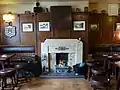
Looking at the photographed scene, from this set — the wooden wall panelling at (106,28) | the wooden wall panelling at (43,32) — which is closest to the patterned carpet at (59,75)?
the wooden wall panelling at (43,32)

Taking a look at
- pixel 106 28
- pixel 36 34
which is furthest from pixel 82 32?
pixel 36 34

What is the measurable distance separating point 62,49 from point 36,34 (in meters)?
1.17

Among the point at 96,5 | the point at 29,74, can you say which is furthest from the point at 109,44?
the point at 29,74

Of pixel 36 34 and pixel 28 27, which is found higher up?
pixel 28 27

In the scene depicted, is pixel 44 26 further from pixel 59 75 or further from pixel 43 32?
pixel 59 75

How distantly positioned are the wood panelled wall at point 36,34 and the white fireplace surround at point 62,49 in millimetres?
184

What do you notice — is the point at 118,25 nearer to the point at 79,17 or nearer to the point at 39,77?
the point at 79,17

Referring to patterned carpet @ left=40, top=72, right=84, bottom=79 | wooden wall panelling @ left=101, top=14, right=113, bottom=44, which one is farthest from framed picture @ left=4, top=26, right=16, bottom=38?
wooden wall panelling @ left=101, top=14, right=113, bottom=44

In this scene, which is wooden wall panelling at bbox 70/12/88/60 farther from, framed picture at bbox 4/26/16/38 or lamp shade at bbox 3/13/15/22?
lamp shade at bbox 3/13/15/22

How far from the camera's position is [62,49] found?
30.2ft

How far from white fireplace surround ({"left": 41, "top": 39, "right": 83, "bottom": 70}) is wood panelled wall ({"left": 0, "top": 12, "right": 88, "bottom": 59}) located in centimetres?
18

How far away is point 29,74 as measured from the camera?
28.0 feet

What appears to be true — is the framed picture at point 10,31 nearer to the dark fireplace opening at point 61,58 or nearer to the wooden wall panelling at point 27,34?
the wooden wall panelling at point 27,34

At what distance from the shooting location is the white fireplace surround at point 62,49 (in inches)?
358
